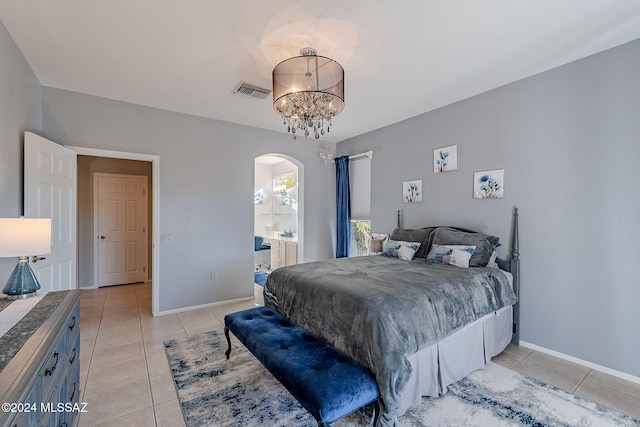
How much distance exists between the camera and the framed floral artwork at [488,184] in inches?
124

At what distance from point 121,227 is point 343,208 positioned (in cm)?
427

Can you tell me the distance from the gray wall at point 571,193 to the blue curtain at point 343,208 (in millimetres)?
2075

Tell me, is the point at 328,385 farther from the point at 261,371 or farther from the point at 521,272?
the point at 521,272

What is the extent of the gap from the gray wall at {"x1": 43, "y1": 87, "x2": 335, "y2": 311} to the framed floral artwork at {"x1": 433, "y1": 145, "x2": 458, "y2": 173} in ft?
7.64

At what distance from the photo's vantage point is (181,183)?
3.96 m

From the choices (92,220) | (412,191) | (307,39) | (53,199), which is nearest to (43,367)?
(53,199)

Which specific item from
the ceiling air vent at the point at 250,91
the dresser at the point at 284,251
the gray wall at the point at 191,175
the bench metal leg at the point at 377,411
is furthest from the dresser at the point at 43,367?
the dresser at the point at 284,251

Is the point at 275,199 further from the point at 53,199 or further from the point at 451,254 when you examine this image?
the point at 451,254

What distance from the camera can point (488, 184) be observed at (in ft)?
10.7

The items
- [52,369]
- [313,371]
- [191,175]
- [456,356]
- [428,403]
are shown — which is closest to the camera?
[52,369]

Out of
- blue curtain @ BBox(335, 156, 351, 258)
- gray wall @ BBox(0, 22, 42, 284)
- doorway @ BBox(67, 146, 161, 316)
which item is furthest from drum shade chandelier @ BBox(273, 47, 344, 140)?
blue curtain @ BBox(335, 156, 351, 258)

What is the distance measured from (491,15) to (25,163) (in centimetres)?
393

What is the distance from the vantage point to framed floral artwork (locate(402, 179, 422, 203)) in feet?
13.2

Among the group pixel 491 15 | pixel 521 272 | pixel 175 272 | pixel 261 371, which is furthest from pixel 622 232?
pixel 175 272
